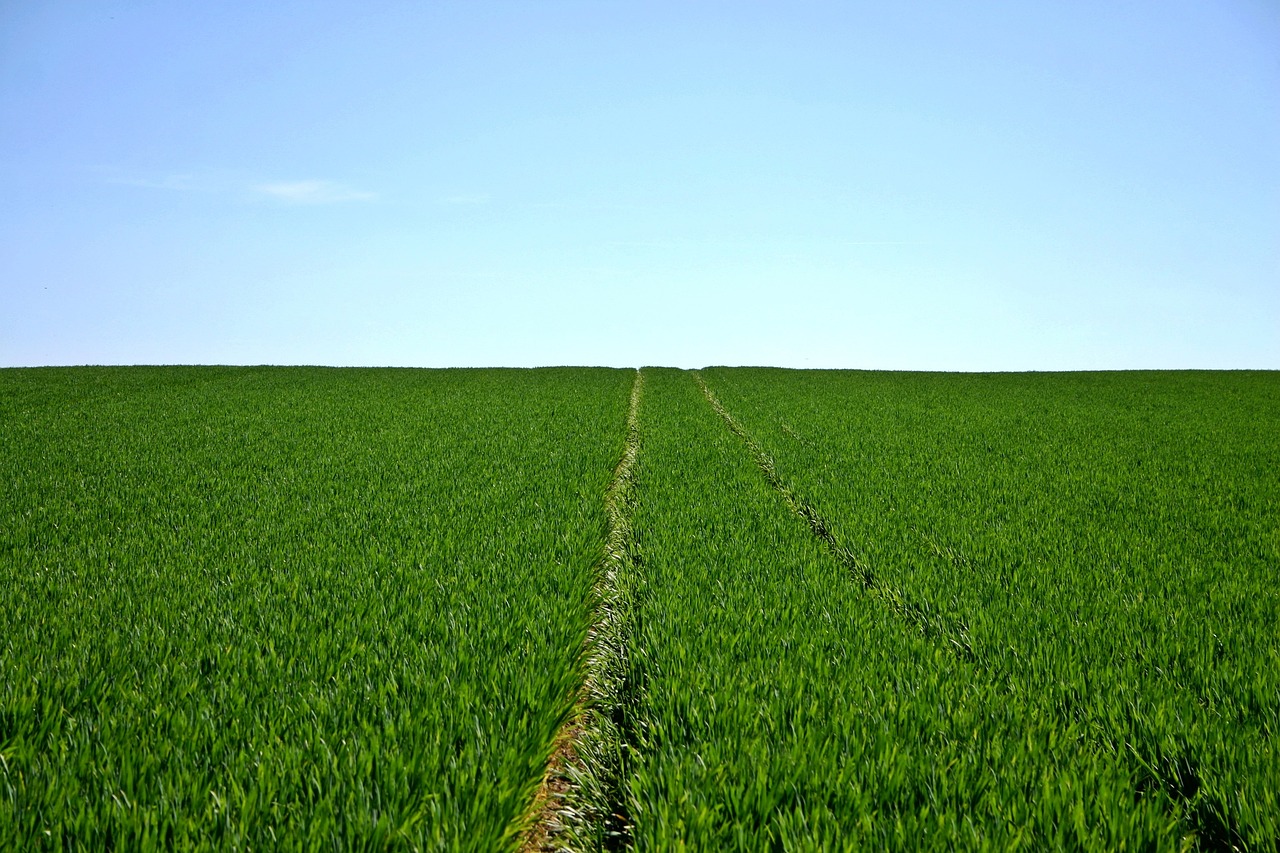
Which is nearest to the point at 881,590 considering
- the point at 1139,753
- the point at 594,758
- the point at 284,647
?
the point at 1139,753

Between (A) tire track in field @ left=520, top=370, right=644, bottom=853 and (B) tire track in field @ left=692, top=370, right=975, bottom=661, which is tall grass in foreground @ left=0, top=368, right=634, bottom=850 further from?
(B) tire track in field @ left=692, top=370, right=975, bottom=661

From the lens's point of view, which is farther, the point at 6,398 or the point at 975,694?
the point at 6,398

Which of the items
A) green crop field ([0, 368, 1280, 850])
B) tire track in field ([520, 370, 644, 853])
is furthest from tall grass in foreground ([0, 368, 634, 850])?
tire track in field ([520, 370, 644, 853])

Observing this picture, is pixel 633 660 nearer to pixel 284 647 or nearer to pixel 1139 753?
pixel 284 647

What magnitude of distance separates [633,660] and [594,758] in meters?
0.82

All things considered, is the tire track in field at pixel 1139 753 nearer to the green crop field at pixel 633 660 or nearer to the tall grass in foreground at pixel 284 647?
the green crop field at pixel 633 660

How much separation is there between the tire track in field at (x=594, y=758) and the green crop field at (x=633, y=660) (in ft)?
0.06

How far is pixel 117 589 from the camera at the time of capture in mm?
4598

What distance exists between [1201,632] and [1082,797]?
2315mm

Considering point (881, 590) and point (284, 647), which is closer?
point (284, 647)

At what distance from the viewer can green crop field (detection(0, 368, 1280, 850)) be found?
2.49 meters

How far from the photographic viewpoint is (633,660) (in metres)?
3.88

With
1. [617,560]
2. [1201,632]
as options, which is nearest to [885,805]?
[1201,632]

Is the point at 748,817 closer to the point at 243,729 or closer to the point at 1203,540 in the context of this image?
the point at 243,729
